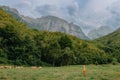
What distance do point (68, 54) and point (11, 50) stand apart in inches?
742

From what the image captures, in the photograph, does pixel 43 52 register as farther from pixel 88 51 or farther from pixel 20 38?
pixel 88 51

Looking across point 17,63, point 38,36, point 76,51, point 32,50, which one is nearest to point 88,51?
point 76,51

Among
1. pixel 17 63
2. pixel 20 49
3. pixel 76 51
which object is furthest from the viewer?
pixel 76 51

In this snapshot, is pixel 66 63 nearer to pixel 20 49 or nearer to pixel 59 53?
pixel 59 53

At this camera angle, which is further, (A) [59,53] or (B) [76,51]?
(B) [76,51]

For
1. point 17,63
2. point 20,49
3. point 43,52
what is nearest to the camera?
point 17,63

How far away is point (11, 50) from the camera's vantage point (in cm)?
10262

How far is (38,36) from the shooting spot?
118 m

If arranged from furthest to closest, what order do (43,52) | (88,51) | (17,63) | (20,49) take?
(88,51) < (43,52) < (20,49) < (17,63)

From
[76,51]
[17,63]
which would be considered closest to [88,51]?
[76,51]

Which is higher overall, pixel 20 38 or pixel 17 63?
pixel 20 38

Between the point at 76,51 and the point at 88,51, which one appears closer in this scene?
the point at 76,51

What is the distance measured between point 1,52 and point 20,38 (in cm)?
853

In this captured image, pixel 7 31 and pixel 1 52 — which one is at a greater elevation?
pixel 7 31
